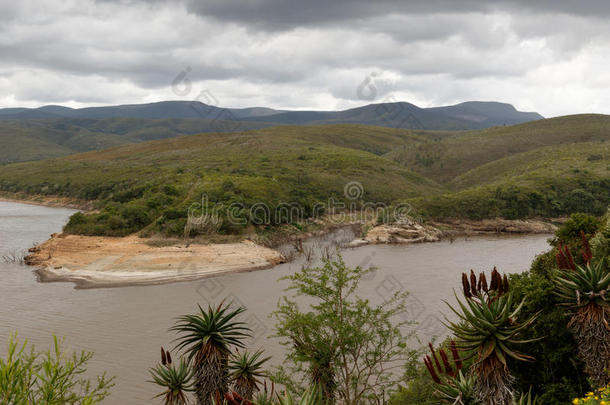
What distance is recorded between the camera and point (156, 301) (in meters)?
28.5

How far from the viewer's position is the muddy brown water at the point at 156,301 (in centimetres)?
2056

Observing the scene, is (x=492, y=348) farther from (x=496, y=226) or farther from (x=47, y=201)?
(x=47, y=201)

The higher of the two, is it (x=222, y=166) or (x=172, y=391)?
(x=222, y=166)

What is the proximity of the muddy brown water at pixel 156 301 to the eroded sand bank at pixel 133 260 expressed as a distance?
140 centimetres

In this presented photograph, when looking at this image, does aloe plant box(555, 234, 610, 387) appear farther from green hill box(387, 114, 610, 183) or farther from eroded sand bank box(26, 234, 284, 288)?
green hill box(387, 114, 610, 183)

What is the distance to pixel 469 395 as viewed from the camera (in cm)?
958

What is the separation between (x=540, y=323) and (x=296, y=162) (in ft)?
243

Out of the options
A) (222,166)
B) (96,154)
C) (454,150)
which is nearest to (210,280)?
(222,166)

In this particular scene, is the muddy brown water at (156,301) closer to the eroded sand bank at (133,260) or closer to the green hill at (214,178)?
the eroded sand bank at (133,260)

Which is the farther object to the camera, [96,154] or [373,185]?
[96,154]

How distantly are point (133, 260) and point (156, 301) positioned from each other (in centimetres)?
949

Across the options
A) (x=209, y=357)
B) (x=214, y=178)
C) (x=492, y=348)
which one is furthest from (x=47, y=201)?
(x=492, y=348)

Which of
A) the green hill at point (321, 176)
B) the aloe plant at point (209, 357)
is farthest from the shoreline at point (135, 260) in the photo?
the aloe plant at point (209, 357)

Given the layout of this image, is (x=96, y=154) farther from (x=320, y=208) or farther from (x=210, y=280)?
(x=210, y=280)
